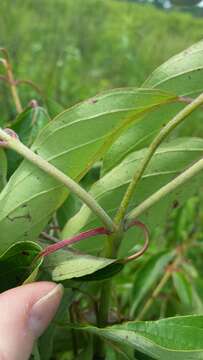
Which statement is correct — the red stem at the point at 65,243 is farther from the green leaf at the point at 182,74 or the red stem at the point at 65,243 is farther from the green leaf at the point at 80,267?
the green leaf at the point at 182,74

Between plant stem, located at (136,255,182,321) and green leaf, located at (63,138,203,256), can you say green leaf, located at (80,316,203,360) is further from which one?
plant stem, located at (136,255,182,321)

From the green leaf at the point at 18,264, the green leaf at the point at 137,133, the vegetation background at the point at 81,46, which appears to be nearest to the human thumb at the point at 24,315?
the green leaf at the point at 18,264

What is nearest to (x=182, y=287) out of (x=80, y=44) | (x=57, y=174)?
(x=57, y=174)

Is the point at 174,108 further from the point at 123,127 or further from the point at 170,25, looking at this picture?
the point at 170,25

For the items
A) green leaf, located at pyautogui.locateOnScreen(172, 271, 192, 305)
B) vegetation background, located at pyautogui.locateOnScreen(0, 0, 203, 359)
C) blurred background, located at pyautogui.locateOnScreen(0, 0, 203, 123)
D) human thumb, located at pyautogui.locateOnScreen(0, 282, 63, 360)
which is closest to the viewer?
human thumb, located at pyautogui.locateOnScreen(0, 282, 63, 360)

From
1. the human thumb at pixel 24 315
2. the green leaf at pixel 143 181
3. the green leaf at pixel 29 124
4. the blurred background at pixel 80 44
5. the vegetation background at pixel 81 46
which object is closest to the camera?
the human thumb at pixel 24 315

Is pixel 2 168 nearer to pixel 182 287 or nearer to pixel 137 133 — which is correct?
pixel 137 133

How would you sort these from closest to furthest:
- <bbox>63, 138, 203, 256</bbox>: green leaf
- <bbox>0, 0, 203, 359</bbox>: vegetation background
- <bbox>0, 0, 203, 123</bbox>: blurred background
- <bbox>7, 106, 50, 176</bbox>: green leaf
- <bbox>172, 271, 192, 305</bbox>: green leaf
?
1. <bbox>63, 138, 203, 256</bbox>: green leaf
2. <bbox>7, 106, 50, 176</bbox>: green leaf
3. <bbox>172, 271, 192, 305</bbox>: green leaf
4. <bbox>0, 0, 203, 359</bbox>: vegetation background
5. <bbox>0, 0, 203, 123</bbox>: blurred background

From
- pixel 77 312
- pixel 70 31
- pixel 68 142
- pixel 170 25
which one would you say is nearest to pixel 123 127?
pixel 68 142

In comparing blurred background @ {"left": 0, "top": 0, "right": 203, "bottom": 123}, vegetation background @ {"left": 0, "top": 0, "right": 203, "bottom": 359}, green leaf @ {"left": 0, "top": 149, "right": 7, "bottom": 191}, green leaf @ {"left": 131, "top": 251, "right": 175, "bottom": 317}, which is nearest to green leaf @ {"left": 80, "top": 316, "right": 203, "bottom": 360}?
green leaf @ {"left": 0, "top": 149, "right": 7, "bottom": 191}
